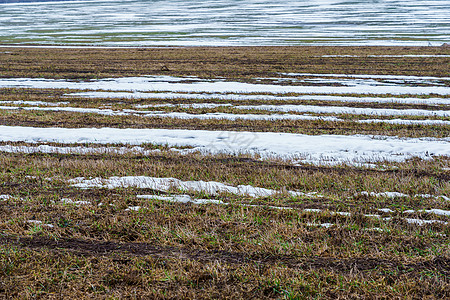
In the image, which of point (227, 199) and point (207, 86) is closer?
point (227, 199)

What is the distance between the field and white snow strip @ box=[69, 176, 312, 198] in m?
0.04

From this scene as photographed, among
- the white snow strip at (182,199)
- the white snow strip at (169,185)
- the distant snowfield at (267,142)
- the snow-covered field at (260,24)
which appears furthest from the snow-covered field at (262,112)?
the snow-covered field at (260,24)

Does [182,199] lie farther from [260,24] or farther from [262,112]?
[260,24]

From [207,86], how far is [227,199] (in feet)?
46.9

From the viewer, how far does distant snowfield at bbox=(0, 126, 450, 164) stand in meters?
9.37

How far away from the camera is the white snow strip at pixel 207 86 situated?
18562 millimetres

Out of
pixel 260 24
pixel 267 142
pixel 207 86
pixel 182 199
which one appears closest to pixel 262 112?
pixel 267 142

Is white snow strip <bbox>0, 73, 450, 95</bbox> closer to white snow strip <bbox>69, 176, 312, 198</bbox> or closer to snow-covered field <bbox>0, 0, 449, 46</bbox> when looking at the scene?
white snow strip <bbox>69, 176, 312, 198</bbox>

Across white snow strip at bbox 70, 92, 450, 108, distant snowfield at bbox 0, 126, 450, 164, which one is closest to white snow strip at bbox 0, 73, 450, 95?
white snow strip at bbox 70, 92, 450, 108

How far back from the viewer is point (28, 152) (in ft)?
32.2

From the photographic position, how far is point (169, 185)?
726cm

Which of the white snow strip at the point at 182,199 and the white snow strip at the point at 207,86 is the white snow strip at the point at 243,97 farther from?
the white snow strip at the point at 182,199

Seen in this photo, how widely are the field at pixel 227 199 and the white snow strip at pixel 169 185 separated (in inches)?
1.6

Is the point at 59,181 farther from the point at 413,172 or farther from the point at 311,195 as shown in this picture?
the point at 413,172
